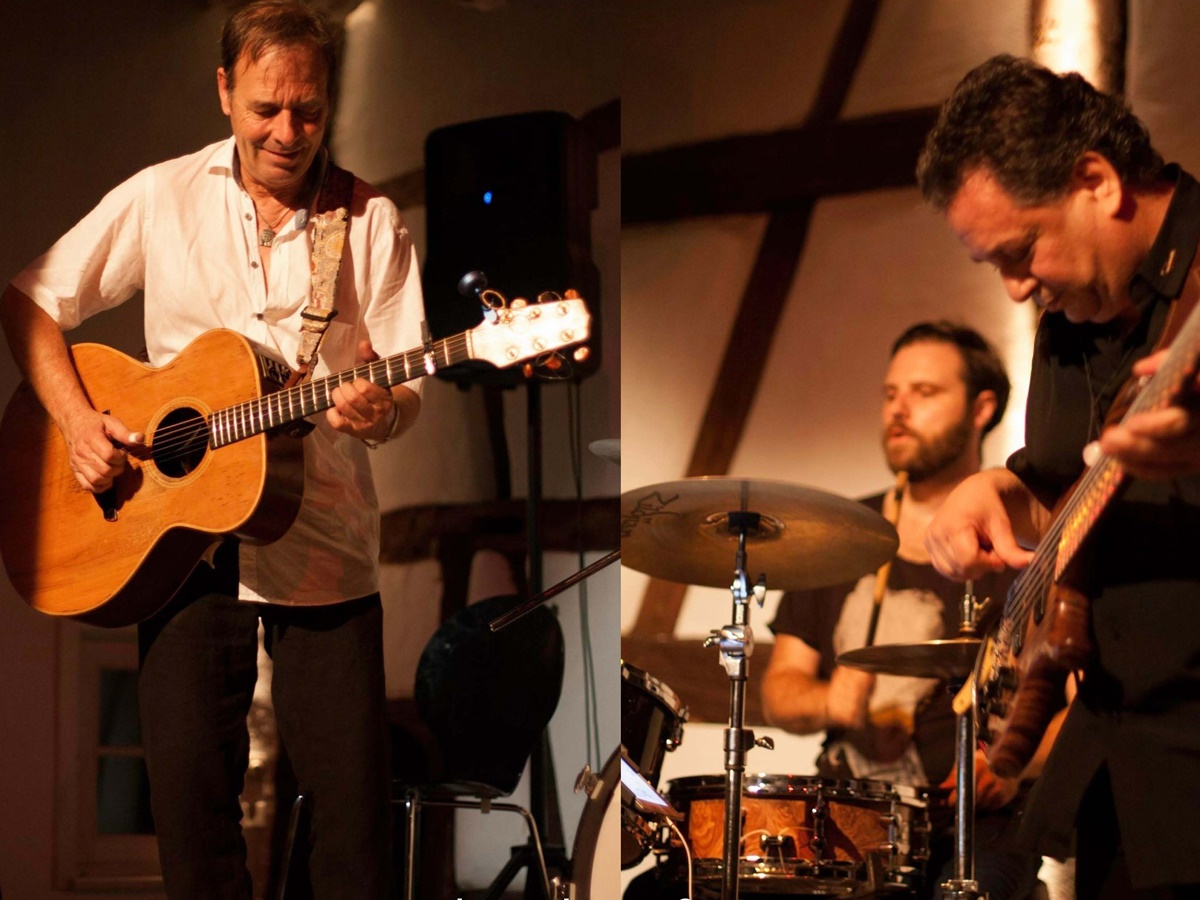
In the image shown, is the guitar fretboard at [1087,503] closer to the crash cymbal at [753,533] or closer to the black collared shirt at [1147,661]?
the black collared shirt at [1147,661]

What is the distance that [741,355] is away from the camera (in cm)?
301

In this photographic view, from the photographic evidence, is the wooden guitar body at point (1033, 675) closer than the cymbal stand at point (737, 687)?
Yes

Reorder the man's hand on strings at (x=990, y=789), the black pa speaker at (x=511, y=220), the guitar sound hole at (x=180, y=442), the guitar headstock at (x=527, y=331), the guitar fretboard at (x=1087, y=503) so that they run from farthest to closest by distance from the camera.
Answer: the black pa speaker at (x=511, y=220), the man's hand on strings at (x=990, y=789), the guitar sound hole at (x=180, y=442), the guitar headstock at (x=527, y=331), the guitar fretboard at (x=1087, y=503)

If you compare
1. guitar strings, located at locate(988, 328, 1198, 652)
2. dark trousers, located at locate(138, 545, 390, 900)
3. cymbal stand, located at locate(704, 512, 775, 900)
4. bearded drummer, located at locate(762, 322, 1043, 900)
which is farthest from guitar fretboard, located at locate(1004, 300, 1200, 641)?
dark trousers, located at locate(138, 545, 390, 900)

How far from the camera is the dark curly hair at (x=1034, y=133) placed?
168 cm

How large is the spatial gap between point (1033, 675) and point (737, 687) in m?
1.17

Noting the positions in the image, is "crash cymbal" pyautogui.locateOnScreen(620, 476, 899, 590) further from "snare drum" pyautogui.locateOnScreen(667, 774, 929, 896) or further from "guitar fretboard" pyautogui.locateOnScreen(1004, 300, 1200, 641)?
"guitar fretboard" pyautogui.locateOnScreen(1004, 300, 1200, 641)

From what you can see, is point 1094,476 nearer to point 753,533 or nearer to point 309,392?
point 753,533

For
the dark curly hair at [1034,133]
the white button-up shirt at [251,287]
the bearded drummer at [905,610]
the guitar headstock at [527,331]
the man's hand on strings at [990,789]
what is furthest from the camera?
the bearded drummer at [905,610]

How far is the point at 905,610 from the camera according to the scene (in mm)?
2842

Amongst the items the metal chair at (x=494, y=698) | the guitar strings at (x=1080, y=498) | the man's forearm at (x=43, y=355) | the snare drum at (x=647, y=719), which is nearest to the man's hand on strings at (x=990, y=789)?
the snare drum at (x=647, y=719)

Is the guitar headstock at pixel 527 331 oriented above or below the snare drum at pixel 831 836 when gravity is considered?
above

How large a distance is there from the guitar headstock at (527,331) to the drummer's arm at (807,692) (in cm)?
100

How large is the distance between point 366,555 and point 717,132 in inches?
52.3
